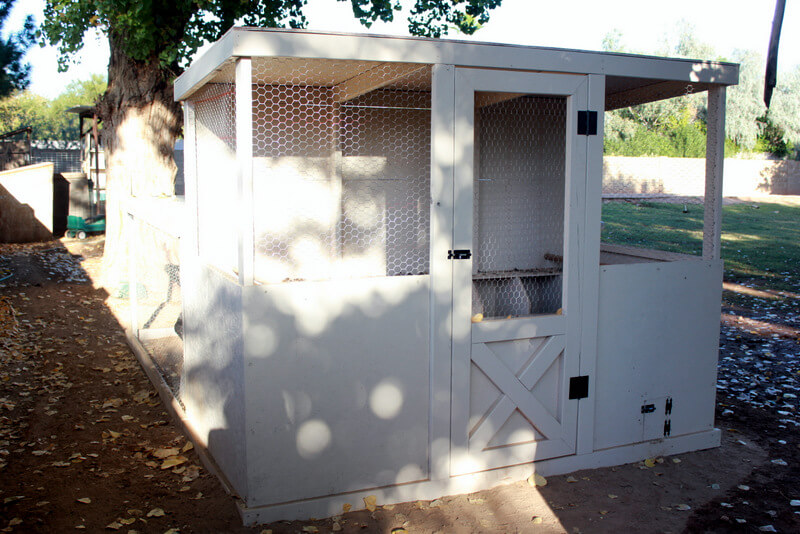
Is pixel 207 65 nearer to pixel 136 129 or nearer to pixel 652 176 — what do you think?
pixel 136 129

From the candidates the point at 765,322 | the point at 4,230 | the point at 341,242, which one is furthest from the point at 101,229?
the point at 765,322

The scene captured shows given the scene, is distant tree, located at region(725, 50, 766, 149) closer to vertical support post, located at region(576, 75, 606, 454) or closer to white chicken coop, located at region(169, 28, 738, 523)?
white chicken coop, located at region(169, 28, 738, 523)

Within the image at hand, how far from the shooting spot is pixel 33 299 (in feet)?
32.8

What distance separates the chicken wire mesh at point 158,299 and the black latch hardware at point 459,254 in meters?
2.59

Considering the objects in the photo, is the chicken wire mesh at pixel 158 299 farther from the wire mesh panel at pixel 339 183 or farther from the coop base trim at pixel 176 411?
the wire mesh panel at pixel 339 183

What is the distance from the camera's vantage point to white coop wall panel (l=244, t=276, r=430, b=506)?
3758 mm

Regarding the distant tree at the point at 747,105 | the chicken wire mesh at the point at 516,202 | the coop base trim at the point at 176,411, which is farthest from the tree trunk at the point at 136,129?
the distant tree at the point at 747,105

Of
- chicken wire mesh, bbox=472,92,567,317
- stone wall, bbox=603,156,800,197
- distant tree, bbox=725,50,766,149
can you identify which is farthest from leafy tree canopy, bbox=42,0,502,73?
distant tree, bbox=725,50,766,149

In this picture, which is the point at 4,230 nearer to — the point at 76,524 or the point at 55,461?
the point at 55,461

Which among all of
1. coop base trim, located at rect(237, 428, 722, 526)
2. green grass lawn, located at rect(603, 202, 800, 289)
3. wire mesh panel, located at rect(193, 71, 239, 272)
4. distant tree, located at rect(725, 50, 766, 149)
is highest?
distant tree, located at rect(725, 50, 766, 149)

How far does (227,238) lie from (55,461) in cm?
191

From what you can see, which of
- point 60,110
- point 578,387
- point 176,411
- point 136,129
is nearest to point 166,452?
point 176,411

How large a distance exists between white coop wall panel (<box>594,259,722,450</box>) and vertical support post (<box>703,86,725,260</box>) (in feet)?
0.51

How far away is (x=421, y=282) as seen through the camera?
4.03 m
